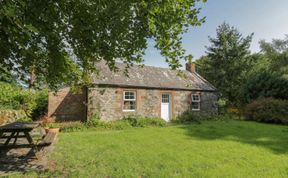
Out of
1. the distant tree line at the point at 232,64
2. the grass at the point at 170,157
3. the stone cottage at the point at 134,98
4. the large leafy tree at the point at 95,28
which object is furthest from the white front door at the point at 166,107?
the large leafy tree at the point at 95,28

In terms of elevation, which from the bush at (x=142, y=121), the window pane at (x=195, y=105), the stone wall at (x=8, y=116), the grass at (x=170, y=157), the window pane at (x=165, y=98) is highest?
the window pane at (x=165, y=98)

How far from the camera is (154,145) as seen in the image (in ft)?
26.1

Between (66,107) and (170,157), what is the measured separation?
10.7 metres

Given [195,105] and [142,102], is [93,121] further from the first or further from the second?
[195,105]

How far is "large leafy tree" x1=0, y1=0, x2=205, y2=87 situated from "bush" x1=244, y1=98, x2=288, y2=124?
15.6 meters

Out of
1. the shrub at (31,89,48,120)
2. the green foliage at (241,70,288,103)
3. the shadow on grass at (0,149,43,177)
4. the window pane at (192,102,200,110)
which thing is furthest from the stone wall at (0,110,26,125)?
the green foliage at (241,70,288,103)

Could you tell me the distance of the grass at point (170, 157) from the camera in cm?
513

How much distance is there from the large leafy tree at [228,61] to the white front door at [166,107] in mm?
12323

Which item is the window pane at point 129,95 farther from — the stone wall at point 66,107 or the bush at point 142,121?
the stone wall at point 66,107

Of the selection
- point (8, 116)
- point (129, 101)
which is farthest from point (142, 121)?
point (8, 116)

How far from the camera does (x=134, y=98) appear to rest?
15688 millimetres

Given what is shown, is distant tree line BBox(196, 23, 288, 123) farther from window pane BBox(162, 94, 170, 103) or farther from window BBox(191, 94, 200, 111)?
window pane BBox(162, 94, 170, 103)

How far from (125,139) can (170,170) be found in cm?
407

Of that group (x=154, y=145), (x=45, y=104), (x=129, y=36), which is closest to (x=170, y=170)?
(x=154, y=145)
